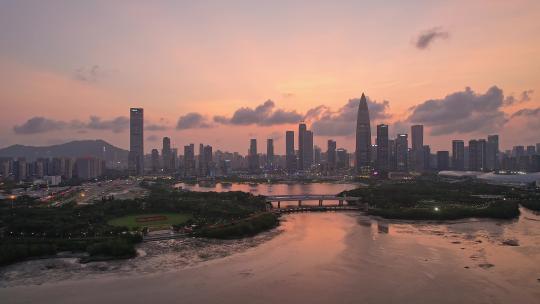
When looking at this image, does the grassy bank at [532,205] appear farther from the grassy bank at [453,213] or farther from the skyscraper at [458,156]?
the skyscraper at [458,156]

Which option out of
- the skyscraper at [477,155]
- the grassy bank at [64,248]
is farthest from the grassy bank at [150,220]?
the skyscraper at [477,155]

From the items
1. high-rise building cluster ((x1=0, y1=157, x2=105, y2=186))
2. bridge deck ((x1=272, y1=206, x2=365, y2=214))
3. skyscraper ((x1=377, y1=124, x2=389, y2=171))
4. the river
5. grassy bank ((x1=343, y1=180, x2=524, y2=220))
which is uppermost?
skyscraper ((x1=377, y1=124, x2=389, y2=171))

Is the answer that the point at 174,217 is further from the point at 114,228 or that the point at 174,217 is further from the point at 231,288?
the point at 231,288

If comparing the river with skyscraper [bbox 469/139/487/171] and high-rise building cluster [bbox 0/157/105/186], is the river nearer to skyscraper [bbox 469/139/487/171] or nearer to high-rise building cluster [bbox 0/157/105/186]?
high-rise building cluster [bbox 0/157/105/186]

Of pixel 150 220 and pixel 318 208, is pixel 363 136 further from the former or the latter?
pixel 150 220

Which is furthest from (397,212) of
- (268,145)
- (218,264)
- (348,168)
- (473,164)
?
(268,145)

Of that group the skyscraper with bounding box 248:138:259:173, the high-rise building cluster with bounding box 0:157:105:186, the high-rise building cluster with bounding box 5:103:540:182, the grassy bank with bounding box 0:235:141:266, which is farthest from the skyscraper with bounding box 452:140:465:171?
the grassy bank with bounding box 0:235:141:266
